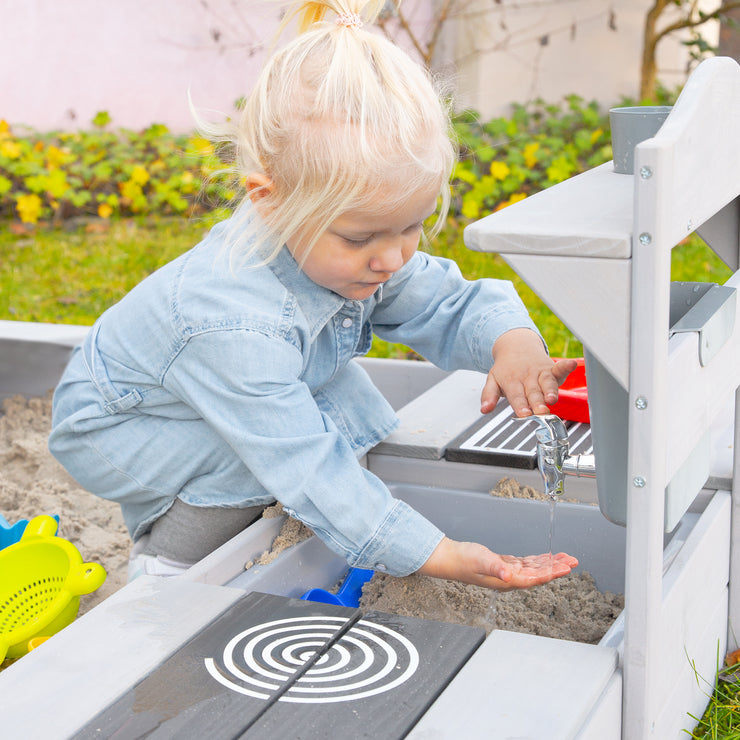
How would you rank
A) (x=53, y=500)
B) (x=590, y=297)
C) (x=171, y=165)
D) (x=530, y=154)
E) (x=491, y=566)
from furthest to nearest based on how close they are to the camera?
(x=171, y=165) < (x=530, y=154) < (x=53, y=500) < (x=491, y=566) < (x=590, y=297)

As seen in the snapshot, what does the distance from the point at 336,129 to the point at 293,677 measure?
0.63 meters

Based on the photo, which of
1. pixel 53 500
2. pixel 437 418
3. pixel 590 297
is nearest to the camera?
pixel 590 297

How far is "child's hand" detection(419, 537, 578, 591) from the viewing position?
1179 millimetres

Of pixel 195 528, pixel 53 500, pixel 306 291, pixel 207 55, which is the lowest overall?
pixel 53 500

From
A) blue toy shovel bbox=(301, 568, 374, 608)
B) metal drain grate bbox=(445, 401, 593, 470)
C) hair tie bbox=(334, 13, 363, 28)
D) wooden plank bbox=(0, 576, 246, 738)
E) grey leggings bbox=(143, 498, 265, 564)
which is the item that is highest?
hair tie bbox=(334, 13, 363, 28)

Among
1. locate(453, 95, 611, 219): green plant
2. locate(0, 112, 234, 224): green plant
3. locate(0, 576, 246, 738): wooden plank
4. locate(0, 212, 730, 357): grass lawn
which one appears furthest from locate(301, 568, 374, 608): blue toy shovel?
locate(0, 112, 234, 224): green plant

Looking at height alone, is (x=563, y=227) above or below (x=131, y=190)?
above

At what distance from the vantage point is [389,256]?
4.20 ft

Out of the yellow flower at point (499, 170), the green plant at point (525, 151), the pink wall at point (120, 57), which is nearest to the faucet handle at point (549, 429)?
the green plant at point (525, 151)

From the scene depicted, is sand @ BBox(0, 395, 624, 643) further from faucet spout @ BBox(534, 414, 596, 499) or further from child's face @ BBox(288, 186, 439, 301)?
child's face @ BBox(288, 186, 439, 301)

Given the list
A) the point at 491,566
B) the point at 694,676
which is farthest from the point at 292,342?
the point at 694,676

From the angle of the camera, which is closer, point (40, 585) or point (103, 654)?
point (103, 654)

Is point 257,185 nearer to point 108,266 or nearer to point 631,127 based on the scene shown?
point 631,127

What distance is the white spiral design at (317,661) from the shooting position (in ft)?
3.26
